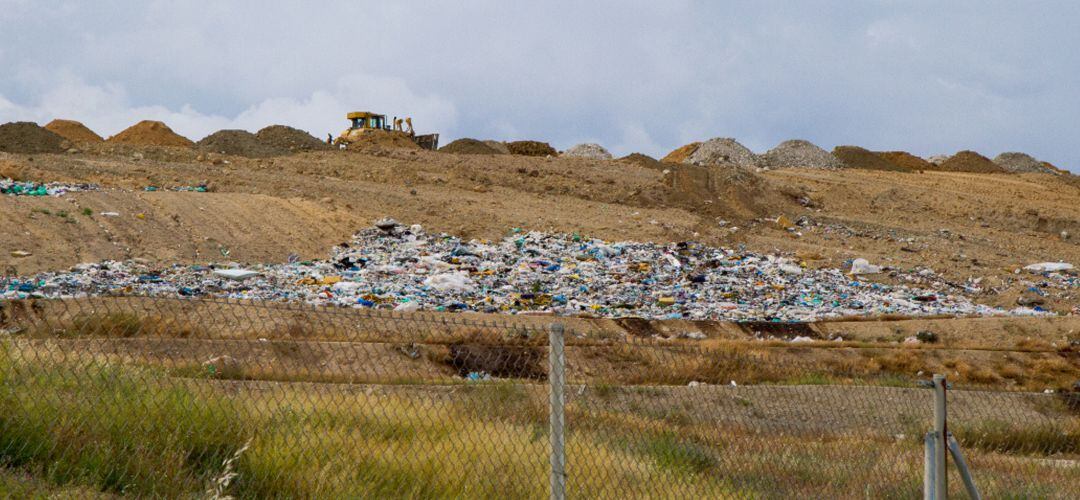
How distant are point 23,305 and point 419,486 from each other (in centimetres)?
1023

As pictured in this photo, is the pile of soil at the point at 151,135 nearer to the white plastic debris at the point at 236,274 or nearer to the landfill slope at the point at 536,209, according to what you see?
the landfill slope at the point at 536,209

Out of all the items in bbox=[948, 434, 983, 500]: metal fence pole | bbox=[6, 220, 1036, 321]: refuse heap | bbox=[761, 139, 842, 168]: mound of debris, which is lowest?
bbox=[6, 220, 1036, 321]: refuse heap

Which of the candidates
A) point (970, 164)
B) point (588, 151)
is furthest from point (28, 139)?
point (970, 164)

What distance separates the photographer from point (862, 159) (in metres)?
46.4

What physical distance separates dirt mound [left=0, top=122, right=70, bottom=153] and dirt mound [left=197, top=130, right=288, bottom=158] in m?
4.64

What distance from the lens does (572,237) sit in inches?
998

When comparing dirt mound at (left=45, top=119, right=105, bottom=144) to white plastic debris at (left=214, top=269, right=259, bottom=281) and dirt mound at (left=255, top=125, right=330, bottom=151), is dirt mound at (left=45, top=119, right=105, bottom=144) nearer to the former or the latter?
dirt mound at (left=255, top=125, right=330, bottom=151)

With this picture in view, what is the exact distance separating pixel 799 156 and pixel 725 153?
11.2ft

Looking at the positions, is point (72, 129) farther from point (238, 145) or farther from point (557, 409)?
point (557, 409)

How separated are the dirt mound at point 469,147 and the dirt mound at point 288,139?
6.32 m

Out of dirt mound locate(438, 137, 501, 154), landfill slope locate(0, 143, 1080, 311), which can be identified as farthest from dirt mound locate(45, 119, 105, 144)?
dirt mound locate(438, 137, 501, 154)

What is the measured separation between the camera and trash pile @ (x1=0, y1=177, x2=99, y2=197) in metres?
22.9

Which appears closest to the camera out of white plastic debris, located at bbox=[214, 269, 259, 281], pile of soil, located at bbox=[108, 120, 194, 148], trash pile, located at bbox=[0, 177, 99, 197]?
white plastic debris, located at bbox=[214, 269, 259, 281]

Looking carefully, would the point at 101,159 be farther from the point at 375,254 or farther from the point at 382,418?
the point at 382,418
